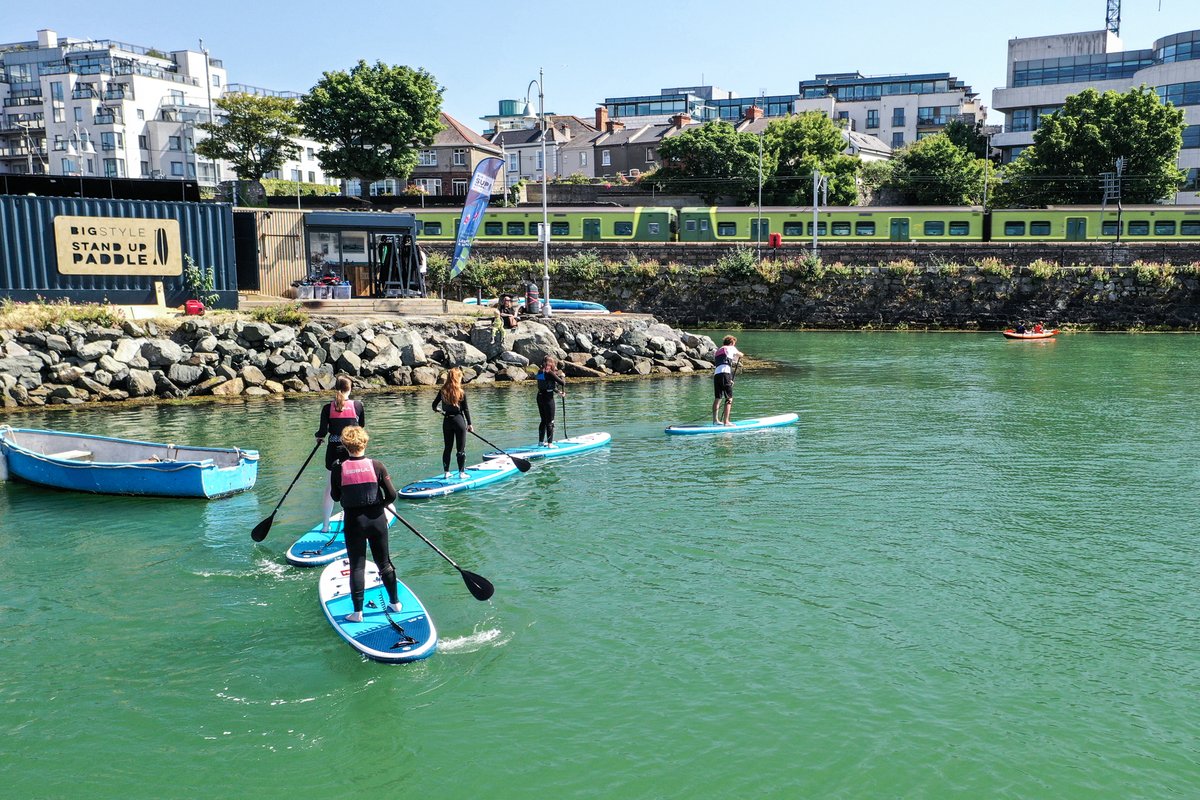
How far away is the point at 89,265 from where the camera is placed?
31344 mm

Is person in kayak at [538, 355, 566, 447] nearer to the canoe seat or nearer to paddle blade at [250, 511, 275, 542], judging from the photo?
paddle blade at [250, 511, 275, 542]

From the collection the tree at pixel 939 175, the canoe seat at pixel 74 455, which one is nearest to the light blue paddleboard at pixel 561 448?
the canoe seat at pixel 74 455

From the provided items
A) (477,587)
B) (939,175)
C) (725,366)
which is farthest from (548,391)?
(939,175)

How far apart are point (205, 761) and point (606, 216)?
2095 inches

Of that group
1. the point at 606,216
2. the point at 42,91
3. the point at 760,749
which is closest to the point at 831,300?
the point at 606,216

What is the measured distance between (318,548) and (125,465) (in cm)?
550

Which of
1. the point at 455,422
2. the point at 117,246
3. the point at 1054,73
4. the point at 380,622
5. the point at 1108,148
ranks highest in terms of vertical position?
the point at 1054,73

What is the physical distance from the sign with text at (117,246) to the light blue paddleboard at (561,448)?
60.2 feet

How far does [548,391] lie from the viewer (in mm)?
19469

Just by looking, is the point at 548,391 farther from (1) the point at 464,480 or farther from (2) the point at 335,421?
(2) the point at 335,421

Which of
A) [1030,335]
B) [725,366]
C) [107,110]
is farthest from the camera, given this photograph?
[107,110]

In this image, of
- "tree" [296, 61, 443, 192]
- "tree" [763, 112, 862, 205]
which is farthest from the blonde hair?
"tree" [763, 112, 862, 205]

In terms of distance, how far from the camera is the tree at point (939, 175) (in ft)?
259

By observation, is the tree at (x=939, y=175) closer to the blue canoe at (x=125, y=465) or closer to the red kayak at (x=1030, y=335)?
the red kayak at (x=1030, y=335)
